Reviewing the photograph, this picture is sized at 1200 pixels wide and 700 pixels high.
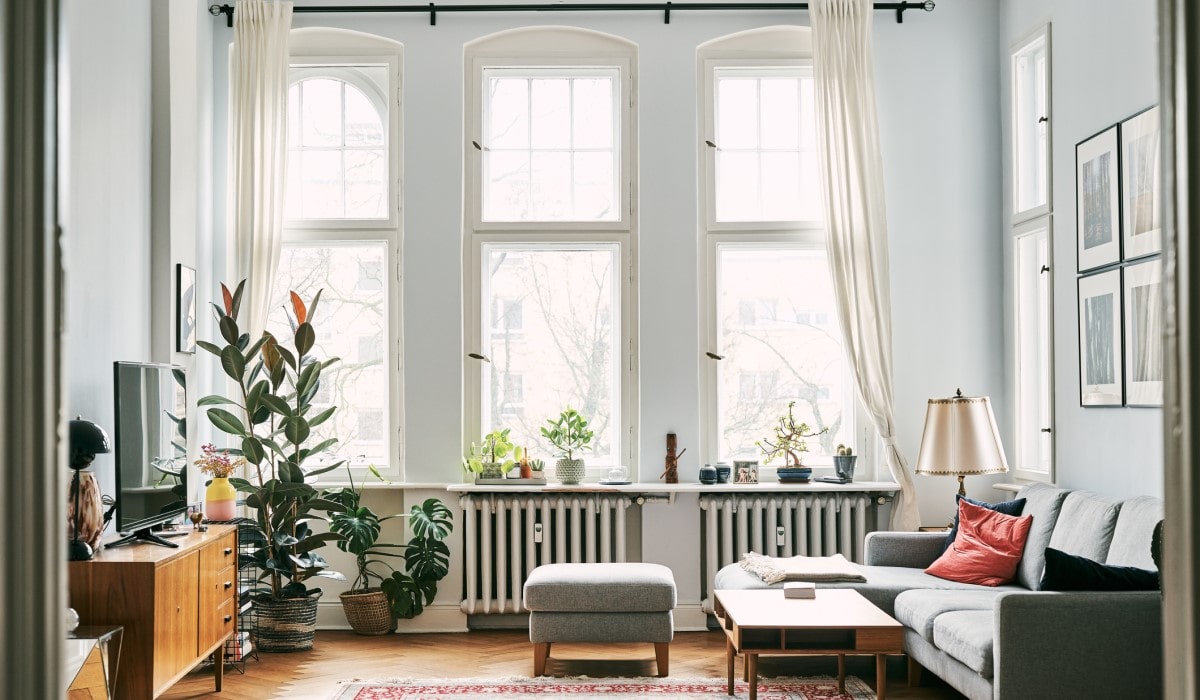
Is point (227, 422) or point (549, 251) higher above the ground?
point (549, 251)

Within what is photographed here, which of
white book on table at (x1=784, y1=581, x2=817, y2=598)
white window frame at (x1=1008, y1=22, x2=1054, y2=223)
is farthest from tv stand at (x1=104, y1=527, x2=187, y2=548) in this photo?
white window frame at (x1=1008, y1=22, x2=1054, y2=223)

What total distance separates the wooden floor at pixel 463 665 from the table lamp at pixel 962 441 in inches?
38.8

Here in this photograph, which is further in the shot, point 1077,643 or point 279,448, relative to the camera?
point 279,448

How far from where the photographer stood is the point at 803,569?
→ 485 cm

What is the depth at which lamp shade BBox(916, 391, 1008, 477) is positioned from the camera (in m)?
5.06

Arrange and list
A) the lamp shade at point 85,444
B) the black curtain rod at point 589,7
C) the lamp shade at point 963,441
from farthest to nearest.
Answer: the black curtain rod at point 589,7 < the lamp shade at point 963,441 < the lamp shade at point 85,444

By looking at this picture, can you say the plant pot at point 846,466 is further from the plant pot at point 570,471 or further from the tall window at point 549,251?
the plant pot at point 570,471

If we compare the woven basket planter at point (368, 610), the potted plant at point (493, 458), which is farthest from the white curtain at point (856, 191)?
the woven basket planter at point (368, 610)

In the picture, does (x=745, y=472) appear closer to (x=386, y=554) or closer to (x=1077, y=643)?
(x=386, y=554)

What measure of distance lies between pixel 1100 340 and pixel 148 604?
4203 mm

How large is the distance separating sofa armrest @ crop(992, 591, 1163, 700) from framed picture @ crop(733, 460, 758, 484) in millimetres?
2358

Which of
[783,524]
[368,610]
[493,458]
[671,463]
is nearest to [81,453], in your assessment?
[368,610]

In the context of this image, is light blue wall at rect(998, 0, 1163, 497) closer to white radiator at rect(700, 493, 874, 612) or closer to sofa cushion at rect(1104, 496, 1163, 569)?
sofa cushion at rect(1104, 496, 1163, 569)

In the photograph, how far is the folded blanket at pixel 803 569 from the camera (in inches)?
187
